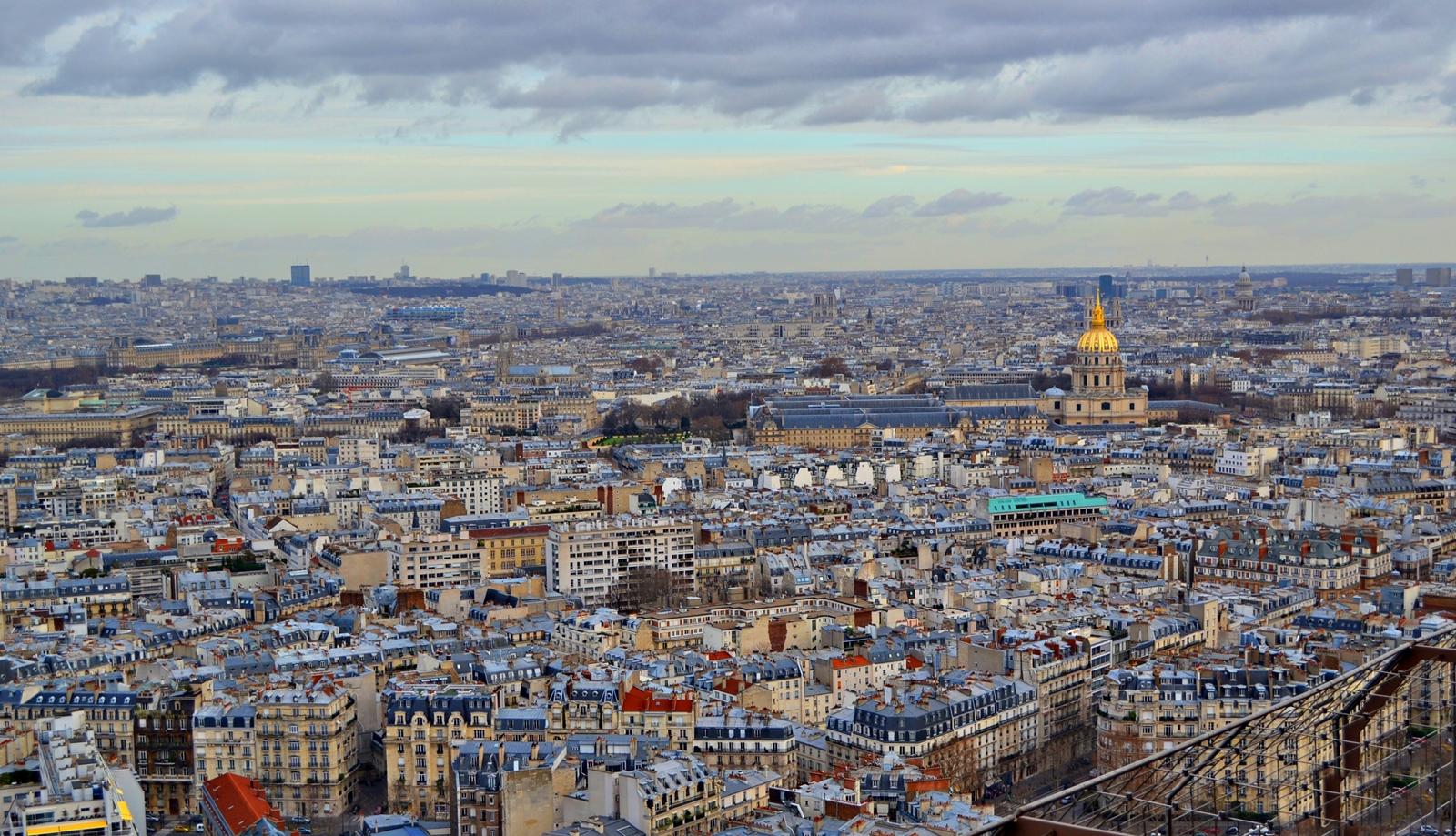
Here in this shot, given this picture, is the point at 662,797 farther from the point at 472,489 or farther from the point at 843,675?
the point at 472,489

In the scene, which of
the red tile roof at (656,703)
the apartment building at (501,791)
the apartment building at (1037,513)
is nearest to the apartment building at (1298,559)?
Result: the apartment building at (1037,513)

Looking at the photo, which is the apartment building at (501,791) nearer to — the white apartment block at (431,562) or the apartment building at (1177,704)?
the apartment building at (1177,704)

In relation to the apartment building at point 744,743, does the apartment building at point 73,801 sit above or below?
above

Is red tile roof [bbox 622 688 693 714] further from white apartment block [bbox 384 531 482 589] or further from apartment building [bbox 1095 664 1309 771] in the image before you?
white apartment block [bbox 384 531 482 589]

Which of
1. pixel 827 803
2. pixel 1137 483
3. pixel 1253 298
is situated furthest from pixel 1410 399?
pixel 1253 298

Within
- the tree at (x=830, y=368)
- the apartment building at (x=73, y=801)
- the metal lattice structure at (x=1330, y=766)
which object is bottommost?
the tree at (x=830, y=368)

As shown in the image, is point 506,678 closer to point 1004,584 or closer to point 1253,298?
point 1004,584

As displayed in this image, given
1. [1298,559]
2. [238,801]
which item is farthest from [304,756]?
[1298,559]
